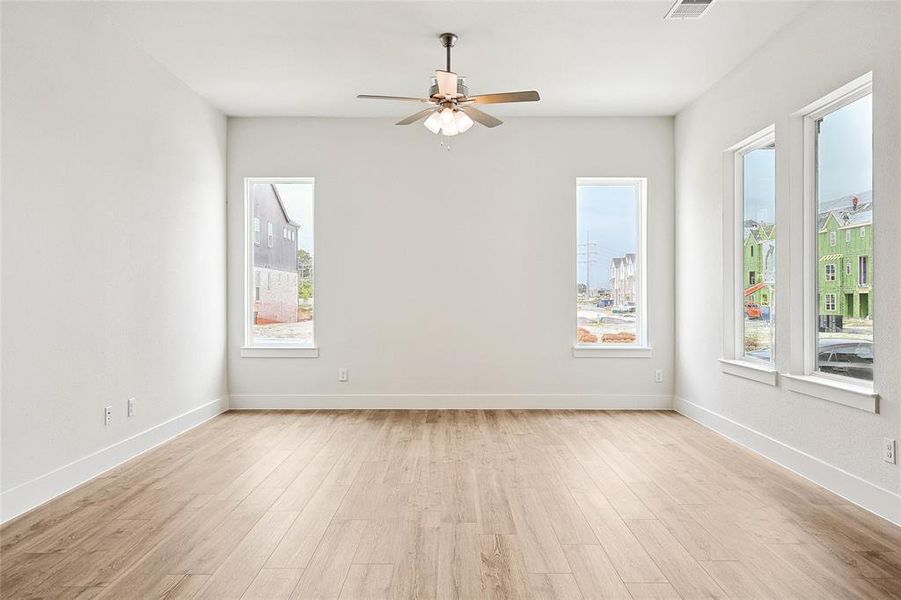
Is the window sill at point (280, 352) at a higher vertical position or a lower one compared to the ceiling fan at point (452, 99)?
lower

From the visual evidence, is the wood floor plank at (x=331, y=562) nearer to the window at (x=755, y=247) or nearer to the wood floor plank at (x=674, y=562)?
the wood floor plank at (x=674, y=562)

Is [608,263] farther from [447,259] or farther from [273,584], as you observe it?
[273,584]

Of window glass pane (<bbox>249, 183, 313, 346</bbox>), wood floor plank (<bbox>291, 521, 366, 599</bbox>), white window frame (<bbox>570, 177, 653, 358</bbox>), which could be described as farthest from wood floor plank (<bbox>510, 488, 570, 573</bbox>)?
window glass pane (<bbox>249, 183, 313, 346</bbox>)

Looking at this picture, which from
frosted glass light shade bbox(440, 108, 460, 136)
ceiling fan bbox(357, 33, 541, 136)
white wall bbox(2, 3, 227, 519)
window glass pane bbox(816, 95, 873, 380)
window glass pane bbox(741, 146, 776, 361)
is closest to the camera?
white wall bbox(2, 3, 227, 519)

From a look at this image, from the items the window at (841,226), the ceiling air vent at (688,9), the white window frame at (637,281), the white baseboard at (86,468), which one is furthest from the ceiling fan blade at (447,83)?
the white baseboard at (86,468)

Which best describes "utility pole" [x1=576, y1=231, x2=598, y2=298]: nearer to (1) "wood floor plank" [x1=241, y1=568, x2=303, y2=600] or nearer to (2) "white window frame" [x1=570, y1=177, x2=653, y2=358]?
(2) "white window frame" [x1=570, y1=177, x2=653, y2=358]

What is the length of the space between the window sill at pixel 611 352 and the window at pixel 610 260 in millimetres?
135

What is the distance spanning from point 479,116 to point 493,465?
238cm

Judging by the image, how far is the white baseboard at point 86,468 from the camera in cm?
291

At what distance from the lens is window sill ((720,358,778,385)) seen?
3.97m

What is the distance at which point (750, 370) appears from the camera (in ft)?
13.8

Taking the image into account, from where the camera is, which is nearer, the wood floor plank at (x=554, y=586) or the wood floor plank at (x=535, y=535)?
the wood floor plank at (x=554, y=586)

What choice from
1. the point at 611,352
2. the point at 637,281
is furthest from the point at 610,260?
the point at 611,352

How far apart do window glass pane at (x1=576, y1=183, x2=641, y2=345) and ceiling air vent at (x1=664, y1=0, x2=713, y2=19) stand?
2.38 metres
